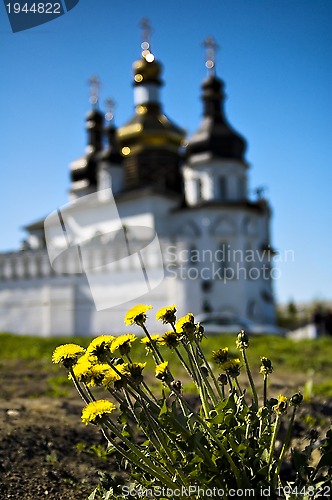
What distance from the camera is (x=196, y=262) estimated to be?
48.9 feet

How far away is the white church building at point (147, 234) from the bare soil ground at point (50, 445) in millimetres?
7251

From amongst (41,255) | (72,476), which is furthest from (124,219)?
(72,476)

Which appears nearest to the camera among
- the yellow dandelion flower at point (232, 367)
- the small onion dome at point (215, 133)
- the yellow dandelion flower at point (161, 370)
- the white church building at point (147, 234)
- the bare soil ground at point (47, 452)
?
the yellow dandelion flower at point (161, 370)

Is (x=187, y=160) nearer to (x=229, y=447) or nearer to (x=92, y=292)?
(x=92, y=292)

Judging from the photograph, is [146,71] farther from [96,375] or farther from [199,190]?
[96,375]

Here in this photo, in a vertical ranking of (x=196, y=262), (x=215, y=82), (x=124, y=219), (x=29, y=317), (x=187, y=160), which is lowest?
(x=29, y=317)

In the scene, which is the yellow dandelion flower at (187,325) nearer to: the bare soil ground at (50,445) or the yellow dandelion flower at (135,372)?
the yellow dandelion flower at (135,372)

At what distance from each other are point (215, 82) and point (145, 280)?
1202 cm

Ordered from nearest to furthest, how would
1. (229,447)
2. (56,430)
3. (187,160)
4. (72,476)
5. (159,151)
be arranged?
(229,447) < (72,476) < (56,430) < (187,160) < (159,151)

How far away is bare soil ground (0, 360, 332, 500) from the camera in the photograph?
8.42ft

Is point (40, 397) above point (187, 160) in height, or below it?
below

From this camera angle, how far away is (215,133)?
880 inches

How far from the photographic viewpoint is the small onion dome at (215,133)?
22.3 meters

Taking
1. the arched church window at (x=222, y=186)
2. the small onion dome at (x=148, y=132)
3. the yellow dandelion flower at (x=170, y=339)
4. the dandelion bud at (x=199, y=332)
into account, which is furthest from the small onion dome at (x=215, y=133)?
the yellow dandelion flower at (x=170, y=339)
